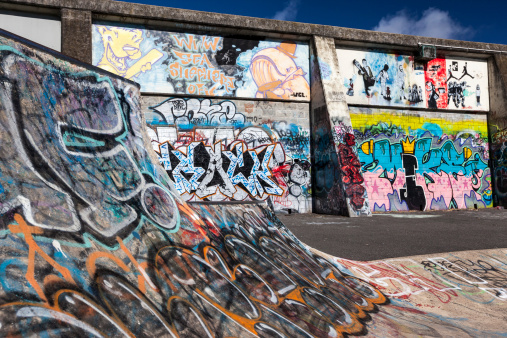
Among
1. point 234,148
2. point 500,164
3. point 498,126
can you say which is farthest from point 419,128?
point 234,148

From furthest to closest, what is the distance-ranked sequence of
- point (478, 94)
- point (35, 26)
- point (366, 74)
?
point (478, 94) → point (366, 74) → point (35, 26)

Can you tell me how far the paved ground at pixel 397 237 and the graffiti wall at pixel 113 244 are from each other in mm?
1869

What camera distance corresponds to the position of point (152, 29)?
1195 cm

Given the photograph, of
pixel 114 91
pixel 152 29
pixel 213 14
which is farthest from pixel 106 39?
pixel 114 91

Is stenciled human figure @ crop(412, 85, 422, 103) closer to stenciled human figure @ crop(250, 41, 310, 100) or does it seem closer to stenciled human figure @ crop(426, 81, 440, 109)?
stenciled human figure @ crop(426, 81, 440, 109)

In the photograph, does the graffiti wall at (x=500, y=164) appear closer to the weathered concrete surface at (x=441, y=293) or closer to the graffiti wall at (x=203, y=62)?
the graffiti wall at (x=203, y=62)

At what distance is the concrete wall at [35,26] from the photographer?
10734 millimetres

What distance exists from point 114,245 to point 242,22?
1114 cm

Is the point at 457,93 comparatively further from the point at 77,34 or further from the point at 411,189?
the point at 77,34

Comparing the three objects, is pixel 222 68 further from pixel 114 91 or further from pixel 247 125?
pixel 114 91

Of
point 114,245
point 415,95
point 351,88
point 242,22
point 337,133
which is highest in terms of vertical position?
point 242,22

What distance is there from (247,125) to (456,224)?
675cm

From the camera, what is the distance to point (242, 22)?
12.4m

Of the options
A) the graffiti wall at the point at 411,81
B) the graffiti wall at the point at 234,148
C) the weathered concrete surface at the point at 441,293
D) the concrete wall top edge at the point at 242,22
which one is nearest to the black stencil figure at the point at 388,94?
the graffiti wall at the point at 411,81
